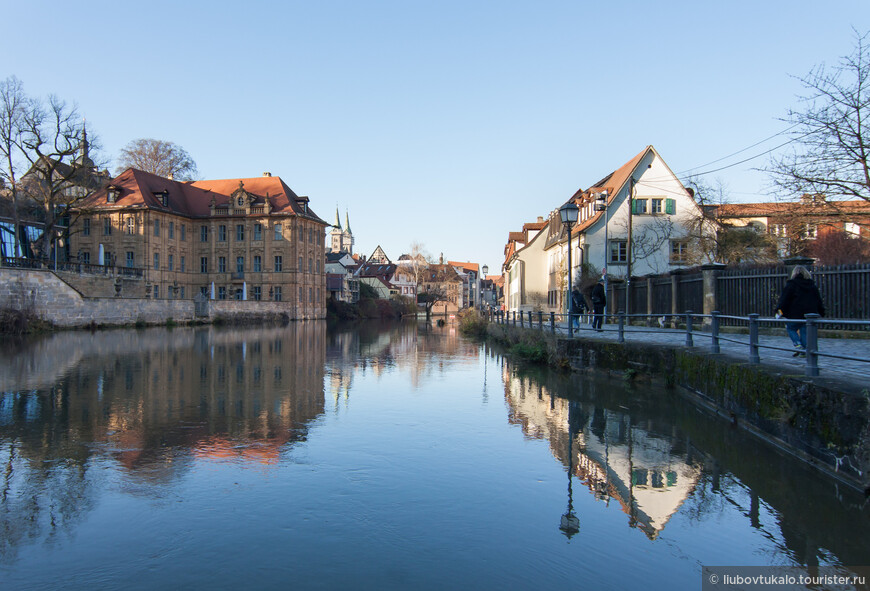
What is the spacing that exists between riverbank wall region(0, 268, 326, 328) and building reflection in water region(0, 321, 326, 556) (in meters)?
16.9

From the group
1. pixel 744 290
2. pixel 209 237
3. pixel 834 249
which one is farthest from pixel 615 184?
pixel 209 237

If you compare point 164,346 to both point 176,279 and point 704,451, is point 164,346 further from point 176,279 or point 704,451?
point 176,279

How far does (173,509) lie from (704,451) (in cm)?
632

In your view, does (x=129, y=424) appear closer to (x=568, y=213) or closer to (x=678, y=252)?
(x=568, y=213)

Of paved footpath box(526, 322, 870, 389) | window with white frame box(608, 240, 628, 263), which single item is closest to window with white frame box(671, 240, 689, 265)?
window with white frame box(608, 240, 628, 263)

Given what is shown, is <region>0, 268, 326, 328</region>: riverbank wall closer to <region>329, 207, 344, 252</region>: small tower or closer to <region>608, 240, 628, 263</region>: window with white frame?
<region>608, 240, 628, 263</region>: window with white frame

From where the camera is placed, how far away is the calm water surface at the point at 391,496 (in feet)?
14.3

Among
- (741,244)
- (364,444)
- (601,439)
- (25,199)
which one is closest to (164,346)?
(364,444)

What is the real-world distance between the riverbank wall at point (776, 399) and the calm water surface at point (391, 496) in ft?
0.90

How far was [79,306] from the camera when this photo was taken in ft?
114

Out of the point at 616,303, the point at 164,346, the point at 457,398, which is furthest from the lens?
the point at 616,303

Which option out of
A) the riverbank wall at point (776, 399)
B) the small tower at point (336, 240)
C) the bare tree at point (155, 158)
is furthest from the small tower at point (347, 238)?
the riverbank wall at point (776, 399)

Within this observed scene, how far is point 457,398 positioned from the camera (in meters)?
12.2

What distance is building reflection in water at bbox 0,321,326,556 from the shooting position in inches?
228
